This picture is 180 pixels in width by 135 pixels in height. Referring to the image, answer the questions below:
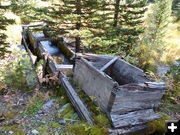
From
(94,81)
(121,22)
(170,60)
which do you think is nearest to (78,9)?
(121,22)

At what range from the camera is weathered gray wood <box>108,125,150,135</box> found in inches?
132

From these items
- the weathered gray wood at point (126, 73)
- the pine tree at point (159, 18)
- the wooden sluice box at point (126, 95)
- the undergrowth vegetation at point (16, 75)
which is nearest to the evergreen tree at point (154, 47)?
the pine tree at point (159, 18)

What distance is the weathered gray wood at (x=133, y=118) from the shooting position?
11.4 ft

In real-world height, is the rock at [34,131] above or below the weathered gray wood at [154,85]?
below

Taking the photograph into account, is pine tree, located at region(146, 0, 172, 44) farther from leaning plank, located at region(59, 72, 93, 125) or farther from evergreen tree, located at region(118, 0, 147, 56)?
leaning plank, located at region(59, 72, 93, 125)

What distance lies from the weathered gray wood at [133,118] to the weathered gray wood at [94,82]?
0.38 meters

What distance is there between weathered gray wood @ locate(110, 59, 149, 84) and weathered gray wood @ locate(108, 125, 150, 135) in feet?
3.75

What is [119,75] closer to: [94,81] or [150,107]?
[94,81]

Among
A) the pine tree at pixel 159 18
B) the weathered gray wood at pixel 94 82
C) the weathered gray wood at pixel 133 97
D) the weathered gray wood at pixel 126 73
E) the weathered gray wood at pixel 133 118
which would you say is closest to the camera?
the weathered gray wood at pixel 133 97

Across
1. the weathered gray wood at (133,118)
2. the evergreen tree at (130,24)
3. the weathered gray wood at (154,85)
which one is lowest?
the weathered gray wood at (133,118)

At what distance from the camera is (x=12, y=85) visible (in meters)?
6.44

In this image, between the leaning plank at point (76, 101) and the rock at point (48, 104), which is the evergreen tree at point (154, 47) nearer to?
the leaning plank at point (76, 101)

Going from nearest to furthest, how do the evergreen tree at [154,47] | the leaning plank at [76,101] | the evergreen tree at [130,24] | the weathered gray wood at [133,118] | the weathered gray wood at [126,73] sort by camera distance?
the weathered gray wood at [133,118], the leaning plank at [76,101], the weathered gray wood at [126,73], the evergreen tree at [154,47], the evergreen tree at [130,24]

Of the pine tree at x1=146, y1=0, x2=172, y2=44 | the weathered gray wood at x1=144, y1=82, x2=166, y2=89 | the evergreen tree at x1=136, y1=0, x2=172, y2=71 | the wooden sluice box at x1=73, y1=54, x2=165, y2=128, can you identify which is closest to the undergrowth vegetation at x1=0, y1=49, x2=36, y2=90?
the wooden sluice box at x1=73, y1=54, x2=165, y2=128
